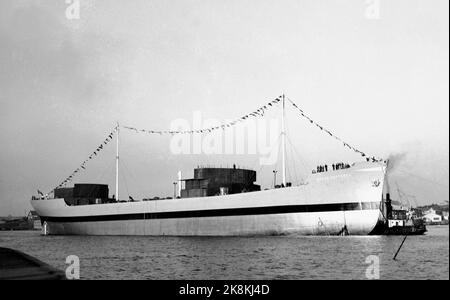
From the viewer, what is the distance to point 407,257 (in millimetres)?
25188

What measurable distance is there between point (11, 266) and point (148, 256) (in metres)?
17.6

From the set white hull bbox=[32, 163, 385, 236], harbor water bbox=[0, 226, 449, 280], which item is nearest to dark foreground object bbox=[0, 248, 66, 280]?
harbor water bbox=[0, 226, 449, 280]

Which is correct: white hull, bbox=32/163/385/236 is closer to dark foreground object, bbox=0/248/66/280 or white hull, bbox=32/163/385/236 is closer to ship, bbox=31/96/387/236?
ship, bbox=31/96/387/236

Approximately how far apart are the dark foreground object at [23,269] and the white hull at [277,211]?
1236 inches

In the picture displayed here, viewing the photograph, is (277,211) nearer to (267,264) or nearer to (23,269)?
(267,264)

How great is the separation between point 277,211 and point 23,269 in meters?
33.2

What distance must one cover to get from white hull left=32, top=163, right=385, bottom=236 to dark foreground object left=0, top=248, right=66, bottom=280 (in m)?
31.4

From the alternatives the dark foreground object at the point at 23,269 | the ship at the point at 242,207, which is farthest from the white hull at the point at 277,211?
the dark foreground object at the point at 23,269

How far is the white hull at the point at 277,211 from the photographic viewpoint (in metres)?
38.2

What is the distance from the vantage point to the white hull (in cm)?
3822

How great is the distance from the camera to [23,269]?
894 cm

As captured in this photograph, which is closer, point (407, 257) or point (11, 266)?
point (11, 266)
